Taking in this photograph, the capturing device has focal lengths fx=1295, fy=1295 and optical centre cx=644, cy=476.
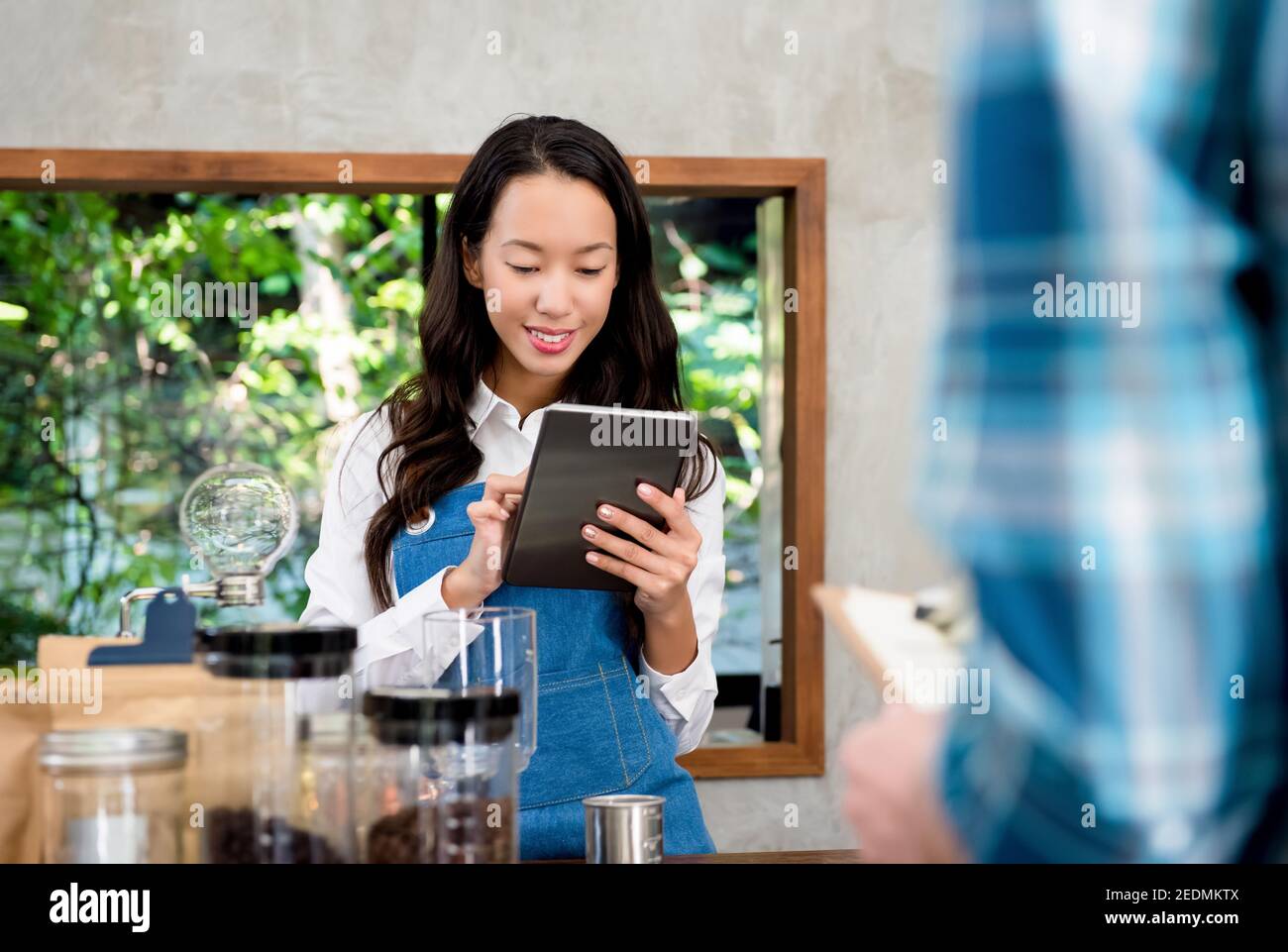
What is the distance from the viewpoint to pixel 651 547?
4.97 ft

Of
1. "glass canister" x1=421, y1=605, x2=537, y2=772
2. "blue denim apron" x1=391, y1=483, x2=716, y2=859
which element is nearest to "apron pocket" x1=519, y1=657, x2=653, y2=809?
"blue denim apron" x1=391, y1=483, x2=716, y2=859

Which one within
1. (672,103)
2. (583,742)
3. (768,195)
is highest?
(672,103)

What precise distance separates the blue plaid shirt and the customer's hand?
0.03 meters

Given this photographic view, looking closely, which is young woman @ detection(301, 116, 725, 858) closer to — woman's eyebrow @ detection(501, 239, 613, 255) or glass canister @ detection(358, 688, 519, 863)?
woman's eyebrow @ detection(501, 239, 613, 255)

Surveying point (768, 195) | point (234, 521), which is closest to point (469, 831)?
point (234, 521)

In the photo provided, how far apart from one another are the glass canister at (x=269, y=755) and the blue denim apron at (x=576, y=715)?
704 mm

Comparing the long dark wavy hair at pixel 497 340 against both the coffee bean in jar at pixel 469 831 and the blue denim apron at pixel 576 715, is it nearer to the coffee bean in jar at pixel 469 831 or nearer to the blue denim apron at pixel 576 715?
the blue denim apron at pixel 576 715

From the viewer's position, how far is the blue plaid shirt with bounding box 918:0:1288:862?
0.38 meters

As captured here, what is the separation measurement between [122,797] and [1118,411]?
0.65 meters

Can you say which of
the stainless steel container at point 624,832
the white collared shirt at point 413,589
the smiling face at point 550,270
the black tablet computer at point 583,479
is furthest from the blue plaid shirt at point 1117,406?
the smiling face at point 550,270

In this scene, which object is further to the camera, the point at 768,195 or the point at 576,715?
the point at 768,195

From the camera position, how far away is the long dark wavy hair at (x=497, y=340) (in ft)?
5.65

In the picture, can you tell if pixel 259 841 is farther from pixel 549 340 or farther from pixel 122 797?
pixel 549 340
